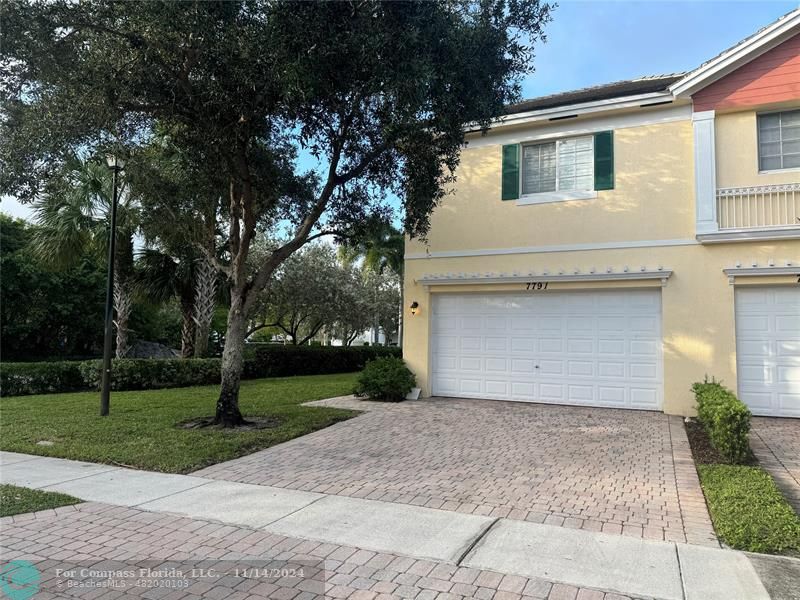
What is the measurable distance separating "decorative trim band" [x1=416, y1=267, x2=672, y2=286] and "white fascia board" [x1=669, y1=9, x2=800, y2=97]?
3.65m

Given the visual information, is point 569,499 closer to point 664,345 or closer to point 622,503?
point 622,503

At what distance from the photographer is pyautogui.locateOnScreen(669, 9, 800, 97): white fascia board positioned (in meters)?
10.3

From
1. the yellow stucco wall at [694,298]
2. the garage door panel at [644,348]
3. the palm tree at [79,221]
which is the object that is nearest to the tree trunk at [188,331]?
the palm tree at [79,221]

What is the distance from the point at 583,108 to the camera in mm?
11797

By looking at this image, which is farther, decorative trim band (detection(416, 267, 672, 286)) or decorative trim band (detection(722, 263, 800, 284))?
decorative trim band (detection(416, 267, 672, 286))

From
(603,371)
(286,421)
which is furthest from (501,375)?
(286,421)

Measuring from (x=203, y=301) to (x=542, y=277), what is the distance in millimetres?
10870

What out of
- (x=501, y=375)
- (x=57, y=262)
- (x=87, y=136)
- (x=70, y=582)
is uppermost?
(x=87, y=136)

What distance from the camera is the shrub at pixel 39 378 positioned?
14.3 metres

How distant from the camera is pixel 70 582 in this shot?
3832mm

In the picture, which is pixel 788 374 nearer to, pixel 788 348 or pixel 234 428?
pixel 788 348

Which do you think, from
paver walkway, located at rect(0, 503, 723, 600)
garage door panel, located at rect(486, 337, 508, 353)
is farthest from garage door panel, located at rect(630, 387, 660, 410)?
paver walkway, located at rect(0, 503, 723, 600)

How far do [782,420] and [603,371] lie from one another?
3.15m

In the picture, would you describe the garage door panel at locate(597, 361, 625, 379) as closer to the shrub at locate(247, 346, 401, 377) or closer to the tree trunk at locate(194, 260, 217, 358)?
the shrub at locate(247, 346, 401, 377)
